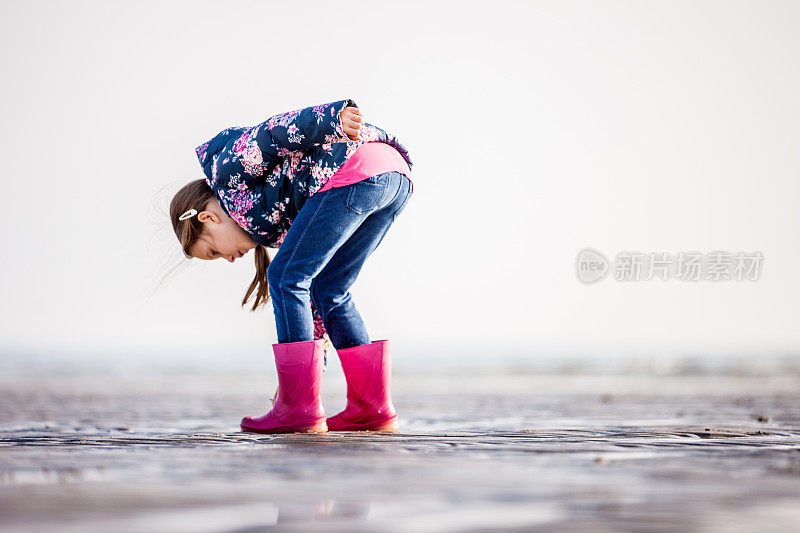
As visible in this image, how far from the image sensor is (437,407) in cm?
440

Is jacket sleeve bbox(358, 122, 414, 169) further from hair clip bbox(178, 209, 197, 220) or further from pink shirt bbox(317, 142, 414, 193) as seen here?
hair clip bbox(178, 209, 197, 220)

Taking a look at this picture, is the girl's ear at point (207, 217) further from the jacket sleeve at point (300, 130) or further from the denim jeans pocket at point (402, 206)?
the denim jeans pocket at point (402, 206)

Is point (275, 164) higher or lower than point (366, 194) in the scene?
higher

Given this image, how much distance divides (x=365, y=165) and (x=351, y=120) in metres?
0.20

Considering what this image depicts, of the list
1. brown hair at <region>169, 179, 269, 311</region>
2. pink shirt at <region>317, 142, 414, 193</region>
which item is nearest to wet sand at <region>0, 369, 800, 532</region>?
brown hair at <region>169, 179, 269, 311</region>

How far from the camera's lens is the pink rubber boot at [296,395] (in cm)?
258

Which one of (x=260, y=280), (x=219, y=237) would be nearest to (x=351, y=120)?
(x=219, y=237)

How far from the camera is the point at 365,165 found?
264 cm

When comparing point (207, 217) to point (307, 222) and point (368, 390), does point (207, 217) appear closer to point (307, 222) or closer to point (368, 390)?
point (307, 222)

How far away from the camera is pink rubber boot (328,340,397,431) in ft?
9.10

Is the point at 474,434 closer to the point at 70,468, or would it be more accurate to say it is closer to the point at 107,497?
the point at 70,468

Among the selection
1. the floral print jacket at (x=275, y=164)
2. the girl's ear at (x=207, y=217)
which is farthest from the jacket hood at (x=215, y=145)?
the girl's ear at (x=207, y=217)

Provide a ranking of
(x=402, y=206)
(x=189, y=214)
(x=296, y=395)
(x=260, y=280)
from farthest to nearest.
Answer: (x=260, y=280)
(x=402, y=206)
(x=189, y=214)
(x=296, y=395)

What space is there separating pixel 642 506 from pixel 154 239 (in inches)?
87.2
